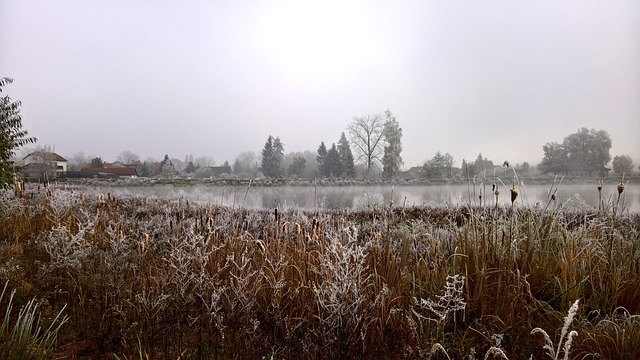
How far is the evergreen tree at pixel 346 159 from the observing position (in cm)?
5188

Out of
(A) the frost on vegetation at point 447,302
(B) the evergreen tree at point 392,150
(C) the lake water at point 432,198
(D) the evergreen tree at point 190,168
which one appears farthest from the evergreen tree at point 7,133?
(D) the evergreen tree at point 190,168

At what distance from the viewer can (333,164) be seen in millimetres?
53719

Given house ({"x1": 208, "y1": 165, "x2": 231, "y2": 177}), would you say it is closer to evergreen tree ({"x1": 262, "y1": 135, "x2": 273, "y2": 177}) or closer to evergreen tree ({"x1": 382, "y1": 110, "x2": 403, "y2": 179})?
evergreen tree ({"x1": 262, "y1": 135, "x2": 273, "y2": 177})

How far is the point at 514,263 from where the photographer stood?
3.18 metres

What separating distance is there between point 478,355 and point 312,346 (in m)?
1.19

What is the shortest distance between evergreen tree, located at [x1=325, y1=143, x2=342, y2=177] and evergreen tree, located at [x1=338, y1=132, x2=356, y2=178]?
23.9 inches

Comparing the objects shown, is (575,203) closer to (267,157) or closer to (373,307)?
(373,307)

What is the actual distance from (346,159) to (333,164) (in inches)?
85.5

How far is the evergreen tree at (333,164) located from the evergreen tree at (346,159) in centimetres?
61

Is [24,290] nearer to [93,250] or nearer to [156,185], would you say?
[93,250]

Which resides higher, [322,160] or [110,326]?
[322,160]

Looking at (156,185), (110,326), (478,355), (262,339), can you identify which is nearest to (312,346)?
(262,339)

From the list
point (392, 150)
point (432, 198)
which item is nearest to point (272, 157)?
point (392, 150)

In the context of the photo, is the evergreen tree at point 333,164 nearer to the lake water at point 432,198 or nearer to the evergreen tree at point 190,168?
the lake water at point 432,198
